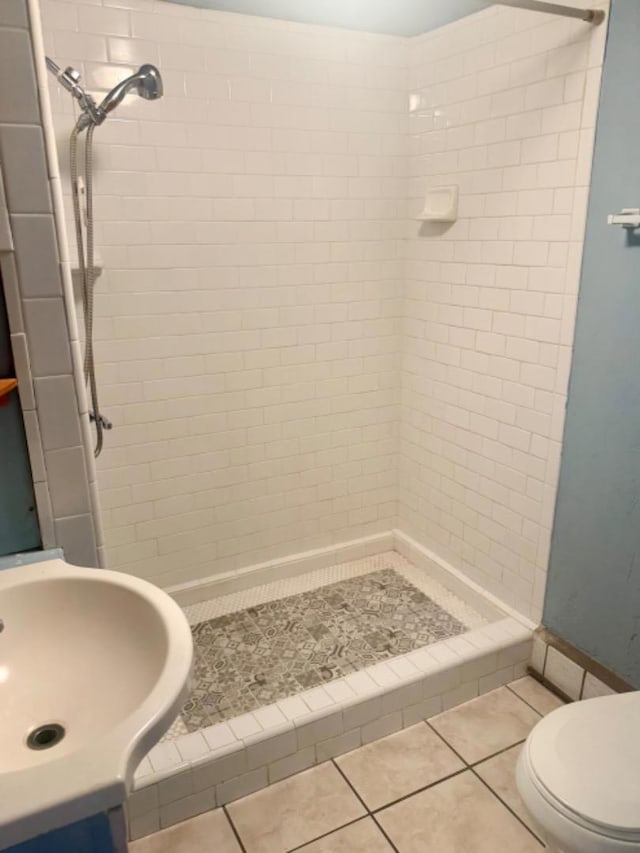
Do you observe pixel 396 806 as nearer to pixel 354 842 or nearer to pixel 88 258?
pixel 354 842

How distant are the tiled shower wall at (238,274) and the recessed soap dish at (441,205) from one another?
0.69ft

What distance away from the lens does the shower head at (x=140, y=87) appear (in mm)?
1758

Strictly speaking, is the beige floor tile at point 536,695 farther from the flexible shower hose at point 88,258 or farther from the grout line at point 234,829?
the flexible shower hose at point 88,258

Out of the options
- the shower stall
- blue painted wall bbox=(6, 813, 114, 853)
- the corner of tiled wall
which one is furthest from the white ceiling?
blue painted wall bbox=(6, 813, 114, 853)

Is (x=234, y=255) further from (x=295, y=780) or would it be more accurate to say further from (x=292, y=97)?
(x=295, y=780)

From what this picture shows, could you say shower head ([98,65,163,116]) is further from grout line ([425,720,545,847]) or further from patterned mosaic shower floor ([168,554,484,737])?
grout line ([425,720,545,847])

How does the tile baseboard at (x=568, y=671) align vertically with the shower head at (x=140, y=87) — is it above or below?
below

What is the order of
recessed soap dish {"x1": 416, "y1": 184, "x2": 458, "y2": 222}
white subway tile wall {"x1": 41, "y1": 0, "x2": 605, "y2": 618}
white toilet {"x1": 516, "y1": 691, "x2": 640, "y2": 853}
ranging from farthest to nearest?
recessed soap dish {"x1": 416, "y1": 184, "x2": 458, "y2": 222} < white subway tile wall {"x1": 41, "y1": 0, "x2": 605, "y2": 618} < white toilet {"x1": 516, "y1": 691, "x2": 640, "y2": 853}

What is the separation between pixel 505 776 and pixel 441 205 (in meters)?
1.99

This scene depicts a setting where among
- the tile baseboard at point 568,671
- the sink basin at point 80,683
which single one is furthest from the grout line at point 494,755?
the sink basin at point 80,683

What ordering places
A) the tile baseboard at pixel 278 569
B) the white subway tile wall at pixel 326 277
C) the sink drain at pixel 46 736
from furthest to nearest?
the tile baseboard at pixel 278 569, the white subway tile wall at pixel 326 277, the sink drain at pixel 46 736

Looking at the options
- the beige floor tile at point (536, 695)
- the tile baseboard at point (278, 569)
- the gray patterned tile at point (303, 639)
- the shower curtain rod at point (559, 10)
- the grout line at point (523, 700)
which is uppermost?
the shower curtain rod at point (559, 10)

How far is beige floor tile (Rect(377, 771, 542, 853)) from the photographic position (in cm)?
164

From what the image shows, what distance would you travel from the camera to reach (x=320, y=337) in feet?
8.50
